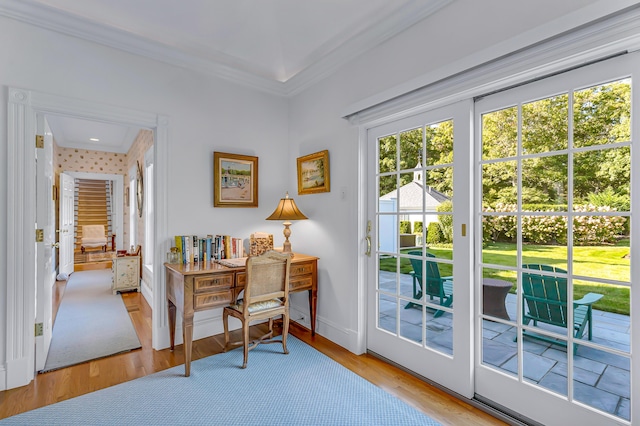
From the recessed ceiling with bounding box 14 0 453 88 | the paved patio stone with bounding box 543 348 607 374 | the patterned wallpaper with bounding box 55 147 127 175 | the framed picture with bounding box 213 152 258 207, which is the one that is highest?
the recessed ceiling with bounding box 14 0 453 88

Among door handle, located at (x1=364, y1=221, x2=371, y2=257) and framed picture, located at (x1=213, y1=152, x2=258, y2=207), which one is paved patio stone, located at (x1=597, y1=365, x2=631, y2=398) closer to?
door handle, located at (x1=364, y1=221, x2=371, y2=257)

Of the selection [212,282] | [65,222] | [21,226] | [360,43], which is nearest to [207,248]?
[212,282]

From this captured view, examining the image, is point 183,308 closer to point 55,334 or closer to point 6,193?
point 6,193

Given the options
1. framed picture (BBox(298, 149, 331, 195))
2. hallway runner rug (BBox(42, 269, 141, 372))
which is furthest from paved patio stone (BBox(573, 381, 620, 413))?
hallway runner rug (BBox(42, 269, 141, 372))

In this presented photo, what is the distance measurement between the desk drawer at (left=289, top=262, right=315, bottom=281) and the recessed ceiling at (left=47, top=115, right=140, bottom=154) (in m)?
3.54

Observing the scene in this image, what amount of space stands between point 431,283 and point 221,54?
2948 mm

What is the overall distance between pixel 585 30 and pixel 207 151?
9.59ft

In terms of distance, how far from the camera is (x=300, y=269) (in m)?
3.10

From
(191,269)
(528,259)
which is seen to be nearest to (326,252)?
(191,269)

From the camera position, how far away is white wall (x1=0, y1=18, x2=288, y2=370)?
2.33m

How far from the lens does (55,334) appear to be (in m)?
3.17

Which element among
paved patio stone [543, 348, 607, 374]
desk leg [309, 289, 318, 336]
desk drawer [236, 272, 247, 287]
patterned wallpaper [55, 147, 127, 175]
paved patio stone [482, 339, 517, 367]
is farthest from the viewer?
patterned wallpaper [55, 147, 127, 175]

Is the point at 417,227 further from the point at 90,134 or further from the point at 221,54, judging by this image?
the point at 90,134

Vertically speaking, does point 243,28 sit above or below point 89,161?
above
